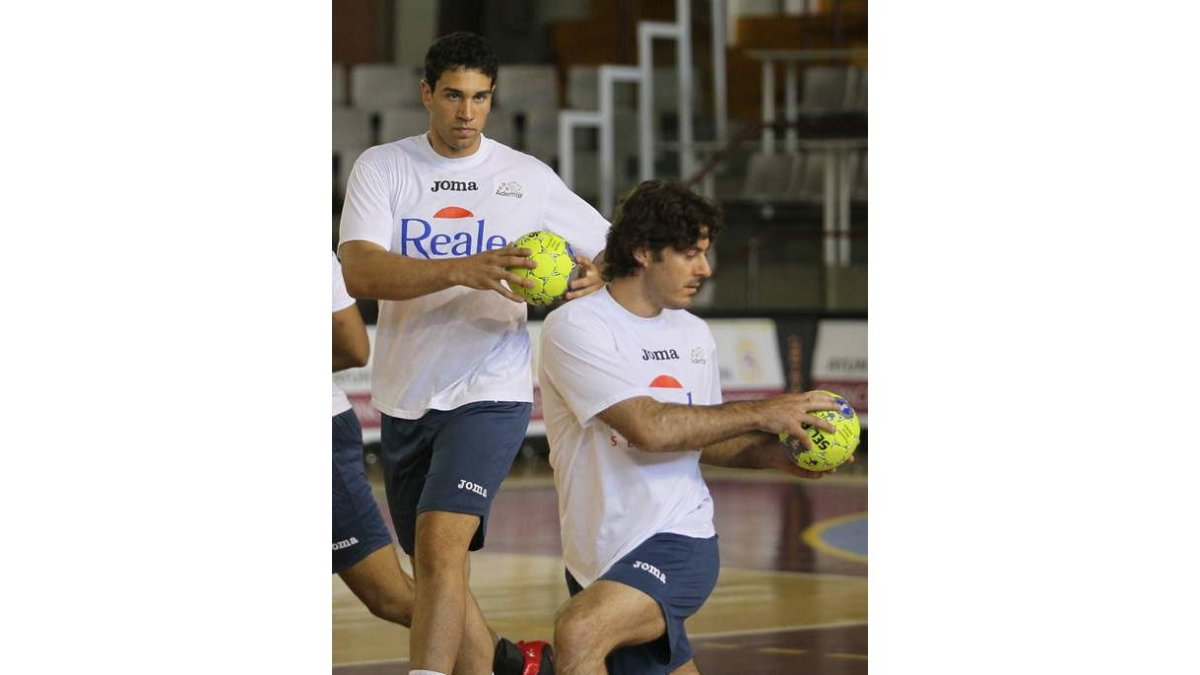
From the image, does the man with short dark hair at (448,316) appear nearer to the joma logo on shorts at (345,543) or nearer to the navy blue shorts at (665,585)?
the joma logo on shorts at (345,543)

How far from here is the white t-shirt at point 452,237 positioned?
16.7 ft

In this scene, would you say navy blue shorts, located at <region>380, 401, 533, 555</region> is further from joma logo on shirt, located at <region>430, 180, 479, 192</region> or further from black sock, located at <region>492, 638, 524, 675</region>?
joma logo on shirt, located at <region>430, 180, 479, 192</region>

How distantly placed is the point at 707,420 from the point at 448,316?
3.76 ft

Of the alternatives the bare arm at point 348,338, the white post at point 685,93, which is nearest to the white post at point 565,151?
the white post at point 685,93

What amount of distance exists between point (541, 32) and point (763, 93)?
2.12 metres

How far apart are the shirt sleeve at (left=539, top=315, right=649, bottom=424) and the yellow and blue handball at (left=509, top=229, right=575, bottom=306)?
199 mm

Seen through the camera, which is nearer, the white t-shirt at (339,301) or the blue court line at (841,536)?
the white t-shirt at (339,301)

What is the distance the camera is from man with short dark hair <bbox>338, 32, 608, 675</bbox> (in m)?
4.91
